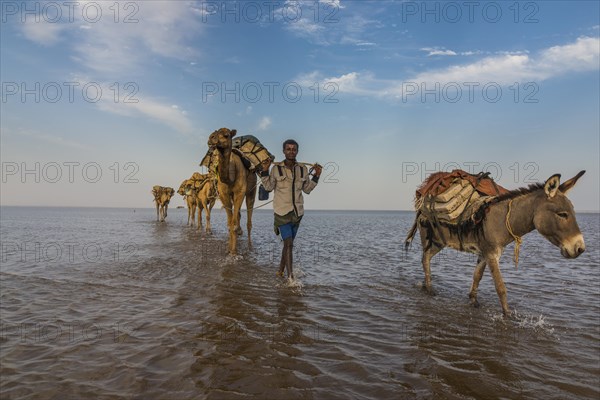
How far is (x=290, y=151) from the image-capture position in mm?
6738

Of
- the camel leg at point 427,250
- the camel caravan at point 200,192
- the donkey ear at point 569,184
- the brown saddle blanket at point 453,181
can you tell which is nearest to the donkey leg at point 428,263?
the camel leg at point 427,250

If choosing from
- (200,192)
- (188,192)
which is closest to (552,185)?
(200,192)

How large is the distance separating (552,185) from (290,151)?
14.2 ft

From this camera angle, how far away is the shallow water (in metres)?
2.95

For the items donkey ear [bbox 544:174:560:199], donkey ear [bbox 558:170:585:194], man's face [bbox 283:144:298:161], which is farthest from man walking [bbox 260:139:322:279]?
donkey ear [bbox 558:170:585:194]

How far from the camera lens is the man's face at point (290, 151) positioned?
22.1 feet

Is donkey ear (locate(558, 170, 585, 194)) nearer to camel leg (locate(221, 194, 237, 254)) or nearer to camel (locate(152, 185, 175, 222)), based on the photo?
camel leg (locate(221, 194, 237, 254))

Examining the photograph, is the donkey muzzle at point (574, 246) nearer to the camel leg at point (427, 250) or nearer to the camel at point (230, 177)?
the camel leg at point (427, 250)

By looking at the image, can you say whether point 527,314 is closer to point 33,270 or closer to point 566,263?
point 566,263

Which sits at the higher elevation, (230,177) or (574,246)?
(230,177)

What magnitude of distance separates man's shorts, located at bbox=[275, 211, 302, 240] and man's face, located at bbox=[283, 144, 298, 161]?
→ 1117mm

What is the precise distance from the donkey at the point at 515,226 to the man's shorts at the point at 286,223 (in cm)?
285

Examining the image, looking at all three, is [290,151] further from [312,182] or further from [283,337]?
[283,337]

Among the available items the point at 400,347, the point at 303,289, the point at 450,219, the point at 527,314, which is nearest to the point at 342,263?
the point at 303,289
